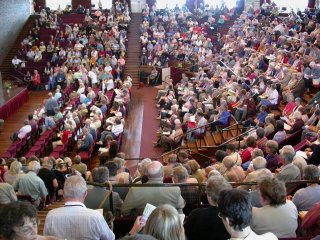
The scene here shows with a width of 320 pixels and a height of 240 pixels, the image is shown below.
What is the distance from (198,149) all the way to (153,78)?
9.14 meters

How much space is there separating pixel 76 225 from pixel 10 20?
66.6ft

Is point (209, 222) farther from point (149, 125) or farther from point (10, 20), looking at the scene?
point (10, 20)

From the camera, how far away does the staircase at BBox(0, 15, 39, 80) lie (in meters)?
19.6

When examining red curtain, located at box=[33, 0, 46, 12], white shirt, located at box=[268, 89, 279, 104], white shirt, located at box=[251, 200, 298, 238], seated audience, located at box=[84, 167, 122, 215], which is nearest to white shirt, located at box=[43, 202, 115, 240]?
seated audience, located at box=[84, 167, 122, 215]

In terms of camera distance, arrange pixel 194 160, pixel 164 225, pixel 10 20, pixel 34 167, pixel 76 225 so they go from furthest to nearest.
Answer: pixel 10 20
pixel 34 167
pixel 194 160
pixel 76 225
pixel 164 225

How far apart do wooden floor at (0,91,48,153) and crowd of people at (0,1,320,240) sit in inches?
37.5

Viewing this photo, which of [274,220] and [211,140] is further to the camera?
[211,140]

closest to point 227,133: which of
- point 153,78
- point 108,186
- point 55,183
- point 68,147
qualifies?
point 68,147

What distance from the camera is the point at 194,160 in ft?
20.6

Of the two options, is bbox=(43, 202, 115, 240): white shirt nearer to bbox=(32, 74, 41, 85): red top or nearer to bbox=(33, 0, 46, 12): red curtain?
bbox=(32, 74, 41, 85): red top

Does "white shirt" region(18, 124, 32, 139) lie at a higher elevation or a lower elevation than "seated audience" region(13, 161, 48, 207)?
lower

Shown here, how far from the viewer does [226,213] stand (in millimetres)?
2609

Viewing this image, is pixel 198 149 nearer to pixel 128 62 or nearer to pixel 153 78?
pixel 153 78

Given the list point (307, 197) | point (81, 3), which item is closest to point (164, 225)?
point (307, 197)
